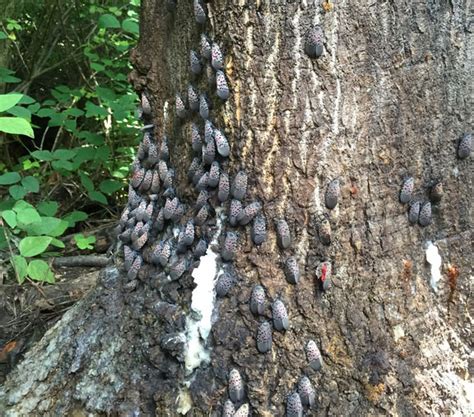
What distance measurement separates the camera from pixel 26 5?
694 cm

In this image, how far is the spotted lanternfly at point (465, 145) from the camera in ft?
7.39

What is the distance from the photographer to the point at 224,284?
7.19 ft

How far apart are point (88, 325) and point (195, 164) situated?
95 cm

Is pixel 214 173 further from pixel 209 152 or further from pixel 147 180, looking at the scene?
pixel 147 180

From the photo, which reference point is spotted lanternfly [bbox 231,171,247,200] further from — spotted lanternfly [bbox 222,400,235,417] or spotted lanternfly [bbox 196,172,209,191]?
spotted lanternfly [bbox 222,400,235,417]

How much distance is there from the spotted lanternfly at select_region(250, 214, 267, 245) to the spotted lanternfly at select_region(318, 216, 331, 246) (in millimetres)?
211

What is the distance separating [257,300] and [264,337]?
144 millimetres

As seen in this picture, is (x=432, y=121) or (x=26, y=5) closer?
(x=432, y=121)

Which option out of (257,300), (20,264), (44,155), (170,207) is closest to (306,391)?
(257,300)

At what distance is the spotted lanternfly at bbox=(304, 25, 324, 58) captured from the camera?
2.02 metres

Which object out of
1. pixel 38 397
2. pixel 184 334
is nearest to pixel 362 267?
pixel 184 334

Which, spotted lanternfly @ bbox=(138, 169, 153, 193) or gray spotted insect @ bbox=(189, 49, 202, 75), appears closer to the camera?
gray spotted insect @ bbox=(189, 49, 202, 75)

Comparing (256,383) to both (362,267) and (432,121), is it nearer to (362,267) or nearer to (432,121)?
(362,267)

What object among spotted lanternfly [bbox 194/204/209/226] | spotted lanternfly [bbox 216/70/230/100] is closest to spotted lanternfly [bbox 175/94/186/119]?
spotted lanternfly [bbox 216/70/230/100]
